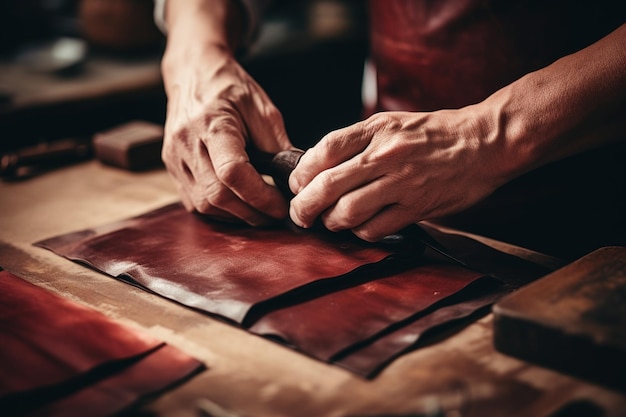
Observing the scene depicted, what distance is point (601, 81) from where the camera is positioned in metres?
1.27

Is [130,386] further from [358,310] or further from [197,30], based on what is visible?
A: [197,30]

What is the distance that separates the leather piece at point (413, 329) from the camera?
1.00m

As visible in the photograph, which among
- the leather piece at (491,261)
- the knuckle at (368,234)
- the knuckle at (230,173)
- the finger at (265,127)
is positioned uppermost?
the finger at (265,127)

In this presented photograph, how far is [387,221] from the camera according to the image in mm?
1335

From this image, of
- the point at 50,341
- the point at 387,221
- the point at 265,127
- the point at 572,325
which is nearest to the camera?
the point at 572,325

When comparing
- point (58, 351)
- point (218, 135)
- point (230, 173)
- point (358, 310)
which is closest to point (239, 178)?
point (230, 173)

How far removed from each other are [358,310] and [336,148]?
0.34m

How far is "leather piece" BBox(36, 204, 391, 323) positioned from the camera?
3.97 feet

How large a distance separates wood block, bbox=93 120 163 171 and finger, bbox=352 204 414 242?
94 centimetres

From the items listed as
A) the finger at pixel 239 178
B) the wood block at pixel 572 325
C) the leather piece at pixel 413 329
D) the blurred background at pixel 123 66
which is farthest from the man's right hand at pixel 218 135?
the blurred background at pixel 123 66

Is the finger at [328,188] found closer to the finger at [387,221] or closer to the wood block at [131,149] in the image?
the finger at [387,221]

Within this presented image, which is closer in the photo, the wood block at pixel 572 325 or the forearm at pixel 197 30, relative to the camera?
the wood block at pixel 572 325

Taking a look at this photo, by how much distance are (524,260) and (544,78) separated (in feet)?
1.17

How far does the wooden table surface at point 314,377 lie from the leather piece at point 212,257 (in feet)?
0.12
